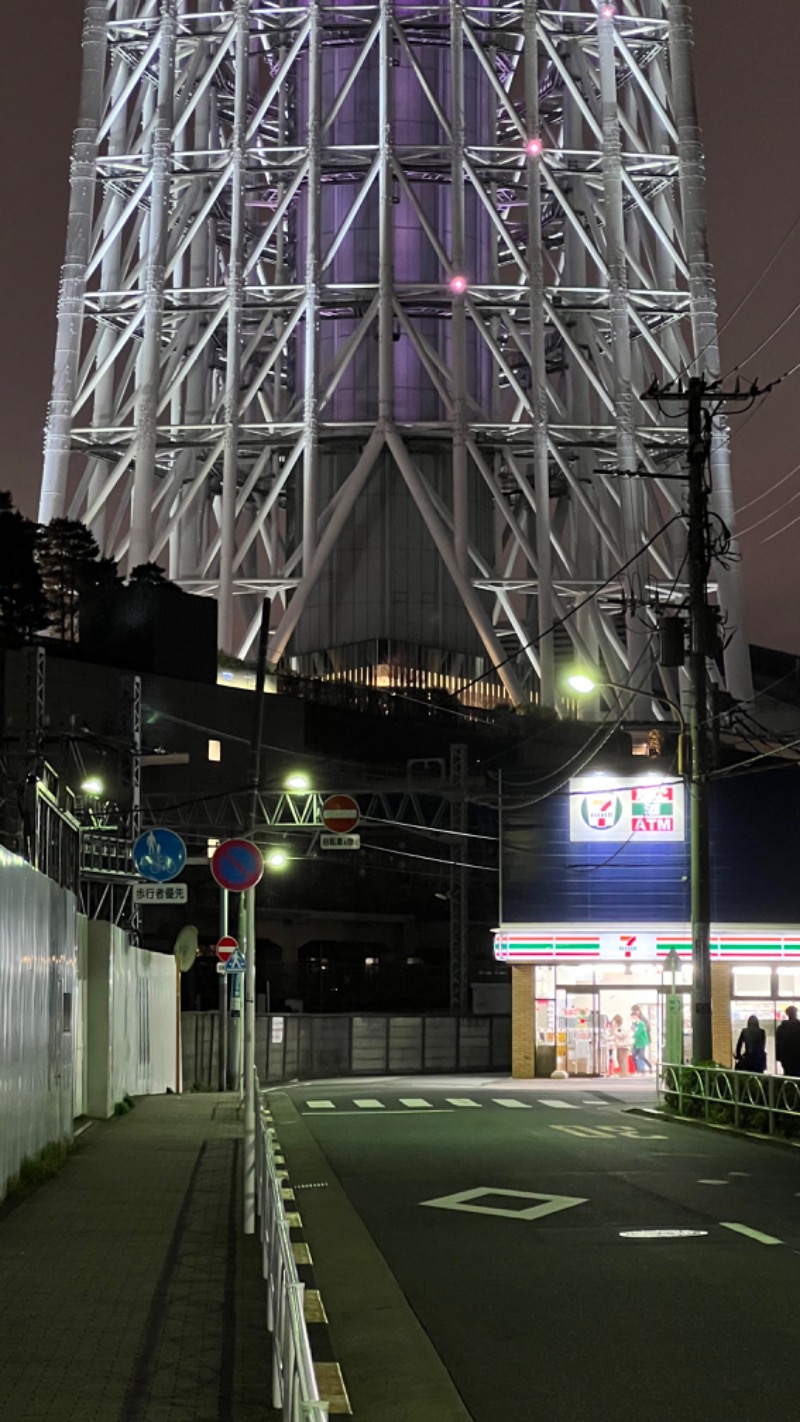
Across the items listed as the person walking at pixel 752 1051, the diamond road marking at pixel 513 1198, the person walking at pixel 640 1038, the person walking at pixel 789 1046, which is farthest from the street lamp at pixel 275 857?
the diamond road marking at pixel 513 1198

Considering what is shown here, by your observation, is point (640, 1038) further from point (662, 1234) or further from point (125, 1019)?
point (662, 1234)

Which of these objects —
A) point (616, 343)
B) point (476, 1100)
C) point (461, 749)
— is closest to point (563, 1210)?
point (476, 1100)

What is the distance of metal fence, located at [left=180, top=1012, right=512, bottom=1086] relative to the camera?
51.6 m

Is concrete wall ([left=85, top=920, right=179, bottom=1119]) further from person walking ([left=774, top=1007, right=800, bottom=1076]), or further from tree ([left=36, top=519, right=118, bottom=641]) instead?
tree ([left=36, top=519, right=118, bottom=641])

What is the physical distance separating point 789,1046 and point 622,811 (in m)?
22.3

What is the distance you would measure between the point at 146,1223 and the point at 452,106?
264 ft

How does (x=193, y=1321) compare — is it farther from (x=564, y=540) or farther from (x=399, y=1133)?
(x=564, y=540)

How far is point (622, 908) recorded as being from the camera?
50594mm

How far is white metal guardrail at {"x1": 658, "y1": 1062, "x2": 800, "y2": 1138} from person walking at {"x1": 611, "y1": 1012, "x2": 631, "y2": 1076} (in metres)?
16.0

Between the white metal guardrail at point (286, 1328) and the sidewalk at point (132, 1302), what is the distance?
0.29m

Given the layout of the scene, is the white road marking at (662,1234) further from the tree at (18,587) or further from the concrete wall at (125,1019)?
the tree at (18,587)

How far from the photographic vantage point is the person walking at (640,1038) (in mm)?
49875

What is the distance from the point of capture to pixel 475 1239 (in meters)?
15.9

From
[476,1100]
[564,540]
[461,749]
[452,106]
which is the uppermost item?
[452,106]
